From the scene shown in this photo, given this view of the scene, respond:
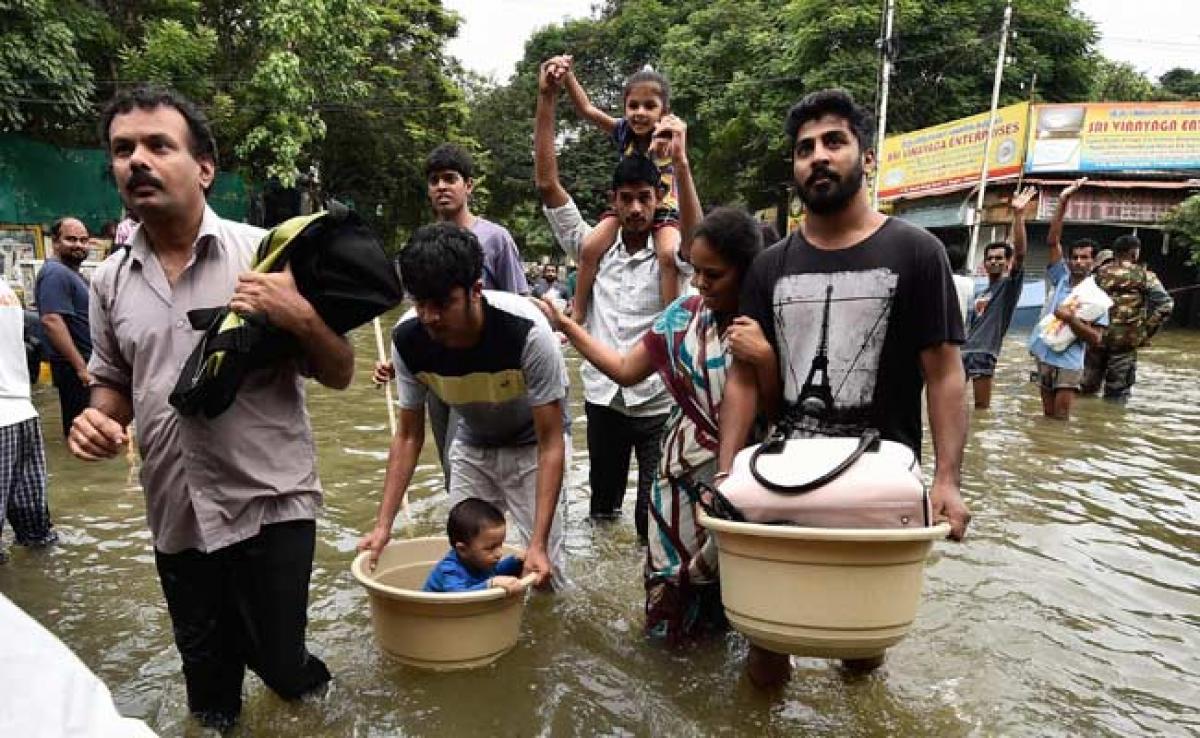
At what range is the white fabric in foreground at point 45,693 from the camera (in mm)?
1036

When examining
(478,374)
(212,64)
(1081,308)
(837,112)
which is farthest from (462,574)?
(212,64)

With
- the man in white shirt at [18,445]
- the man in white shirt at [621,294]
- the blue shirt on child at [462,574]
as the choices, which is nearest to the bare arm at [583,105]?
the man in white shirt at [621,294]

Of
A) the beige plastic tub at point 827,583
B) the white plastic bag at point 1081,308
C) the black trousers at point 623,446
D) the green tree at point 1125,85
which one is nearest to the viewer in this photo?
the beige plastic tub at point 827,583

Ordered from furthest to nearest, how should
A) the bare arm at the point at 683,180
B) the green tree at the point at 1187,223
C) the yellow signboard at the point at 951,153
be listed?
the yellow signboard at the point at 951,153, the green tree at the point at 1187,223, the bare arm at the point at 683,180

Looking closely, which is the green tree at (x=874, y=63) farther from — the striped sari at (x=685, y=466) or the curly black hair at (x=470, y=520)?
the curly black hair at (x=470, y=520)

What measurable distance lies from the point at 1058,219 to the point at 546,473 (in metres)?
5.12

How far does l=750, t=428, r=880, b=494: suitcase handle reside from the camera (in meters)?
1.99

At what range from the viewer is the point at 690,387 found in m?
2.89

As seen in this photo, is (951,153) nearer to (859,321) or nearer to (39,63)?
(39,63)

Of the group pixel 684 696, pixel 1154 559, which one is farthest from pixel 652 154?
pixel 1154 559

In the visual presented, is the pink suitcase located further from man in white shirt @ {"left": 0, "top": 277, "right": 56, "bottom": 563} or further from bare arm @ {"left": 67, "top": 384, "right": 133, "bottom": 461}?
man in white shirt @ {"left": 0, "top": 277, "right": 56, "bottom": 563}

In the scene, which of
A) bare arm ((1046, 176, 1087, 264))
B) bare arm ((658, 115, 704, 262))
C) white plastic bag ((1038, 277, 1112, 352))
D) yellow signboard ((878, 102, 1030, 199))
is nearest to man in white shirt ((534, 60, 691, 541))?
bare arm ((658, 115, 704, 262))

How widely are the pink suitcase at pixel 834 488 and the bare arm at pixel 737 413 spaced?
0.40 meters

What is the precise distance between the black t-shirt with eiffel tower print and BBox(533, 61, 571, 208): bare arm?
5.14ft
